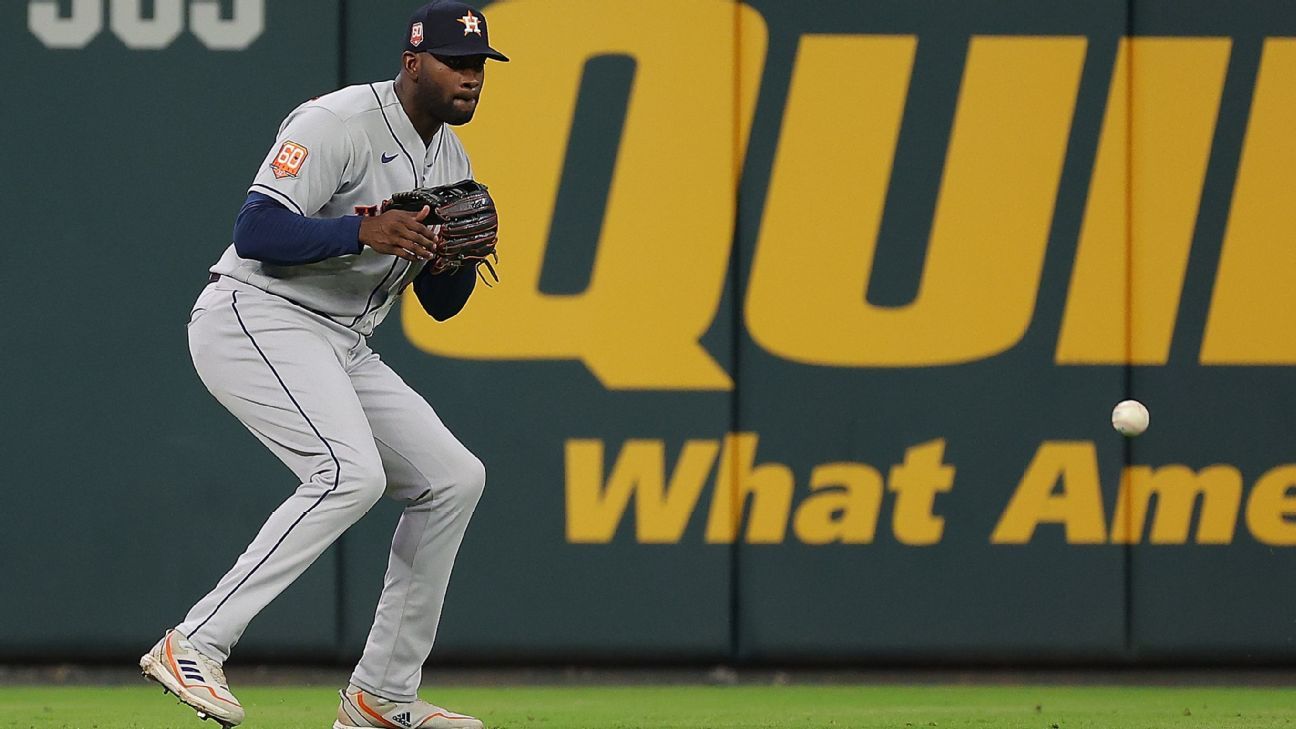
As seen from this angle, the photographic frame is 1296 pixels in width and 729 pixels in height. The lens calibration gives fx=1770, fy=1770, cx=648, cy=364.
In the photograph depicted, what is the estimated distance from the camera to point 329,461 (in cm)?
410

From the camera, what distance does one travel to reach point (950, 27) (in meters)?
6.30

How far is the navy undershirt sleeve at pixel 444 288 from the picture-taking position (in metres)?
4.48

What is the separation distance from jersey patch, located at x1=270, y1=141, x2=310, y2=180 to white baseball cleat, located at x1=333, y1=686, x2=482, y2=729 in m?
1.35

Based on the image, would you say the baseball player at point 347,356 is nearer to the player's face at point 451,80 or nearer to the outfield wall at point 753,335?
the player's face at point 451,80

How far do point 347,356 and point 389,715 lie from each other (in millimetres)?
913

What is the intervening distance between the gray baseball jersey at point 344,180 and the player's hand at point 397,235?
20cm

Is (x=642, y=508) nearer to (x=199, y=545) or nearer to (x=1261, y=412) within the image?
(x=199, y=545)

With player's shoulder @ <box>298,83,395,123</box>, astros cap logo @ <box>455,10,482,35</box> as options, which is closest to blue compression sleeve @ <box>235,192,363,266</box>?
player's shoulder @ <box>298,83,395,123</box>

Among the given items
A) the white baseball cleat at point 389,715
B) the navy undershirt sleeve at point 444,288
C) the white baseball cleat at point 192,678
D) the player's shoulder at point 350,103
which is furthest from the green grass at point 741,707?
the player's shoulder at point 350,103

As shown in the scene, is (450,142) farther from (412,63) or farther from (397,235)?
(397,235)

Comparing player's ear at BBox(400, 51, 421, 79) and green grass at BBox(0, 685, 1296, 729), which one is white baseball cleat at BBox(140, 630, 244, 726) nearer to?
green grass at BBox(0, 685, 1296, 729)

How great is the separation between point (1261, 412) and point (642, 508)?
7.35ft

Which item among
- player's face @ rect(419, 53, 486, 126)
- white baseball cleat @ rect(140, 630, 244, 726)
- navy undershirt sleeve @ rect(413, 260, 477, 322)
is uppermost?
player's face @ rect(419, 53, 486, 126)

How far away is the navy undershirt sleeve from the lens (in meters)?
4.48
